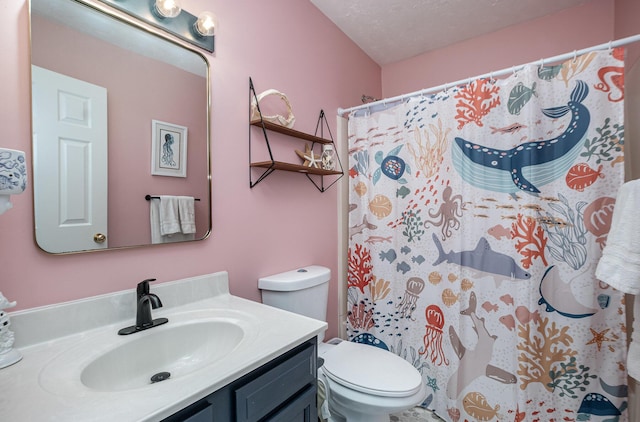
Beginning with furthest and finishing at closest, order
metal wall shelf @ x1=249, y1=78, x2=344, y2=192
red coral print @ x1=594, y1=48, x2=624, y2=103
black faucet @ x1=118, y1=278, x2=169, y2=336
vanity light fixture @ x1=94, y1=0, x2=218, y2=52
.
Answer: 1. metal wall shelf @ x1=249, y1=78, x2=344, y2=192
2. red coral print @ x1=594, y1=48, x2=624, y2=103
3. vanity light fixture @ x1=94, y1=0, x2=218, y2=52
4. black faucet @ x1=118, y1=278, x2=169, y2=336

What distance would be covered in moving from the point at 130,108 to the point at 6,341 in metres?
0.75

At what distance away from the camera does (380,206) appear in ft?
6.29

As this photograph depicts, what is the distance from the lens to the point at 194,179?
120 cm

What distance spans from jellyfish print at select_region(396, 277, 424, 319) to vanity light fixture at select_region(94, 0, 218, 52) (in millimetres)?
1612

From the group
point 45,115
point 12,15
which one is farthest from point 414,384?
point 12,15

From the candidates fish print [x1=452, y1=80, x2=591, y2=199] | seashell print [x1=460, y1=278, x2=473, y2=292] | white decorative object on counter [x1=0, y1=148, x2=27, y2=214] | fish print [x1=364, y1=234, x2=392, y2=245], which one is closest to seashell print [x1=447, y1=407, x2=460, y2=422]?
seashell print [x1=460, y1=278, x2=473, y2=292]

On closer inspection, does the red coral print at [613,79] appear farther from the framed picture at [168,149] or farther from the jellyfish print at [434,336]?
the framed picture at [168,149]

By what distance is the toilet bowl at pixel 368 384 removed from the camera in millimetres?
1210

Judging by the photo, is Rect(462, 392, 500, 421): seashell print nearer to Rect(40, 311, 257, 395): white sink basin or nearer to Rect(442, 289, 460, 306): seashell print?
Rect(442, 289, 460, 306): seashell print

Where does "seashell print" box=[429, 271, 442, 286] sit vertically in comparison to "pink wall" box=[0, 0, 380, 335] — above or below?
below

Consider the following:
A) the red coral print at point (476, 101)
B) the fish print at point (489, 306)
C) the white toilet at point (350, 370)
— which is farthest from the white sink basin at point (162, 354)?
the red coral print at point (476, 101)

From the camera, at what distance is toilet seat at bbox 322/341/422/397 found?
48.2 inches

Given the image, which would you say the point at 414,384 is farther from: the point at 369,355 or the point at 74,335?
the point at 74,335

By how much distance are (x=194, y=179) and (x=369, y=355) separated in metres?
1.17
